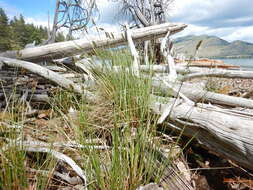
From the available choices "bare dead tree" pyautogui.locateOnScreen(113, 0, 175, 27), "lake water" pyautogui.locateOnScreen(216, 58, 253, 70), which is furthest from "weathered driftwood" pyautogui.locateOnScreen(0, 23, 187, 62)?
"bare dead tree" pyautogui.locateOnScreen(113, 0, 175, 27)

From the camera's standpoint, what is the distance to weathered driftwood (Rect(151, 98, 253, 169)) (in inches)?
40.4

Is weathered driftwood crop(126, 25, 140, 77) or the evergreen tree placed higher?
the evergreen tree

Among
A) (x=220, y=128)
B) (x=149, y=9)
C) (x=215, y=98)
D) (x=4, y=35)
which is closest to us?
(x=220, y=128)

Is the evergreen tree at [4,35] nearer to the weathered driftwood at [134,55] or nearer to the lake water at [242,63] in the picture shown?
the weathered driftwood at [134,55]

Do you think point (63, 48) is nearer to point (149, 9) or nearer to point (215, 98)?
point (215, 98)

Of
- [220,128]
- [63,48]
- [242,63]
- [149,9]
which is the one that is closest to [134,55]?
[63,48]

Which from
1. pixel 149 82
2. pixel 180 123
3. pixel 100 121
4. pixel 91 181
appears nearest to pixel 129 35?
pixel 149 82

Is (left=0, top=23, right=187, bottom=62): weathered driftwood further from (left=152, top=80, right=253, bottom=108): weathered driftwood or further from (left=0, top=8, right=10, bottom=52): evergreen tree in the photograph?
(left=152, top=80, right=253, bottom=108): weathered driftwood

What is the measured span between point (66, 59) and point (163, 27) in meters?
2.19

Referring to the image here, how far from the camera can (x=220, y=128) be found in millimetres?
1159

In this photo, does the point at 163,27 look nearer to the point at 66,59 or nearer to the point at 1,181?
the point at 66,59

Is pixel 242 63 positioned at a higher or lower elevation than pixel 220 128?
higher

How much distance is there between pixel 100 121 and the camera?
1.74 meters

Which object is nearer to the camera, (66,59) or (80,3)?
(66,59)
